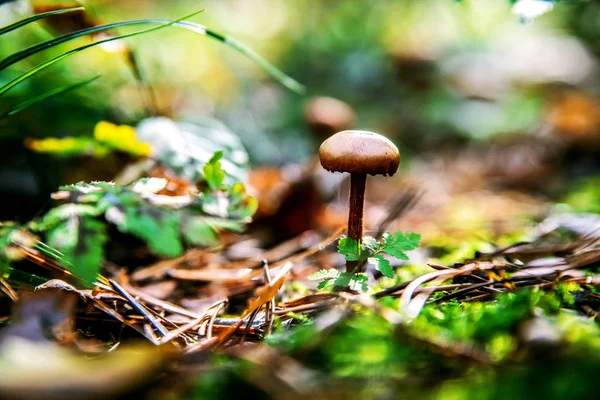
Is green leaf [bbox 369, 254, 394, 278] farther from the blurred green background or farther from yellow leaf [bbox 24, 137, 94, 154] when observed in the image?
the blurred green background

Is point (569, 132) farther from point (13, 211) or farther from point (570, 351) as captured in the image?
point (13, 211)

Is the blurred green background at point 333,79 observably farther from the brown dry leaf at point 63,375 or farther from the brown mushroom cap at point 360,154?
the brown dry leaf at point 63,375

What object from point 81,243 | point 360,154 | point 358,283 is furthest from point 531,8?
point 81,243

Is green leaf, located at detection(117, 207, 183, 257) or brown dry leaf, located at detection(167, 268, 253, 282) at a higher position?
green leaf, located at detection(117, 207, 183, 257)

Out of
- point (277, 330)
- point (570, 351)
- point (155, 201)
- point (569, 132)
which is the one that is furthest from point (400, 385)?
point (569, 132)

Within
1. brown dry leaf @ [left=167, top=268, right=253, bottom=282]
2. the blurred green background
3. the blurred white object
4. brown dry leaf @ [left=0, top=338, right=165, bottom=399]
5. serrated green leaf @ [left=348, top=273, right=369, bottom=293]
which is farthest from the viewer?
the blurred green background

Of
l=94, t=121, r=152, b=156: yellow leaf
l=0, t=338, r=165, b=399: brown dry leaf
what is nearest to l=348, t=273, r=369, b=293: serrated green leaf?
l=0, t=338, r=165, b=399: brown dry leaf

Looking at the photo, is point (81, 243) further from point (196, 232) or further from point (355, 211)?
point (355, 211)
